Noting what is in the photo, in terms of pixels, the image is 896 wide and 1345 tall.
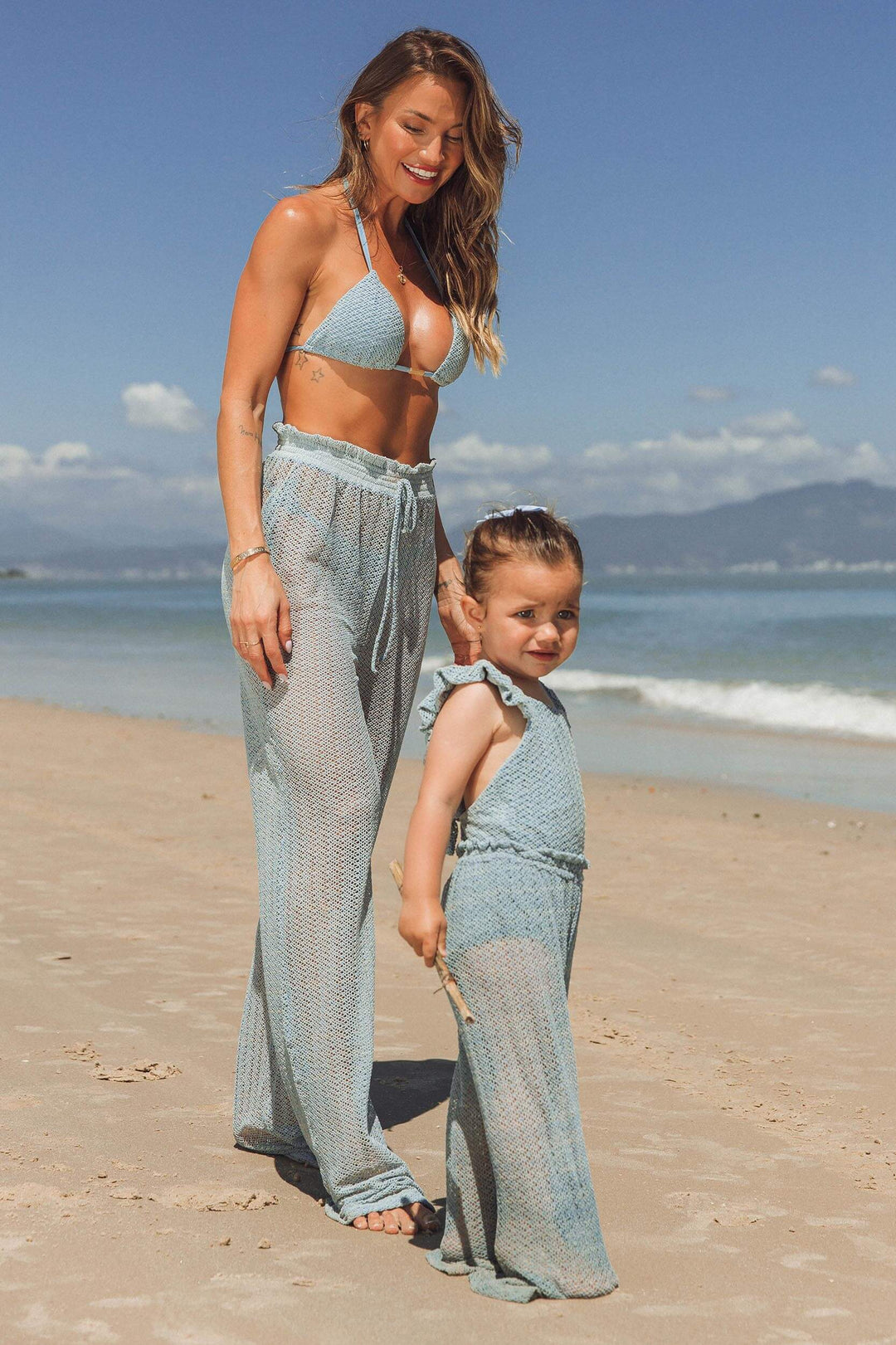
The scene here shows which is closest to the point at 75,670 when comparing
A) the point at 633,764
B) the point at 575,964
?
the point at 633,764

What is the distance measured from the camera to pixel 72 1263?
2385 millimetres

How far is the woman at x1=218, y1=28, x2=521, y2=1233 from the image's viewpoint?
266 centimetres

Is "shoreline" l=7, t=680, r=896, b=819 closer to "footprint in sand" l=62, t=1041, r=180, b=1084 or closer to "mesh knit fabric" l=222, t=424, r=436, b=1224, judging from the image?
"footprint in sand" l=62, t=1041, r=180, b=1084

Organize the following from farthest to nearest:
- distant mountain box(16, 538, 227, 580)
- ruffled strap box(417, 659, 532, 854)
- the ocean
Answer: distant mountain box(16, 538, 227, 580)
the ocean
ruffled strap box(417, 659, 532, 854)

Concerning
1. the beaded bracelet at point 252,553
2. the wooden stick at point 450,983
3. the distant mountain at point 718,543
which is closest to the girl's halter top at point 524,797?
the wooden stick at point 450,983

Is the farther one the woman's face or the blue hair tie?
the woman's face

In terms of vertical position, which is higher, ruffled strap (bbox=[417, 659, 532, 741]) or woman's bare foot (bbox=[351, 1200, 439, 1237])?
ruffled strap (bbox=[417, 659, 532, 741])

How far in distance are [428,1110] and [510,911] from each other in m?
1.34

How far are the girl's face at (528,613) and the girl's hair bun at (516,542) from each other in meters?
0.02

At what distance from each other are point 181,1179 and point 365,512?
1514 millimetres

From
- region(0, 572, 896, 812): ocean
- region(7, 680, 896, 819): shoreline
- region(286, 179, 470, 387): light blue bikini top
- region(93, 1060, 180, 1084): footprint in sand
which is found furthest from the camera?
region(0, 572, 896, 812): ocean

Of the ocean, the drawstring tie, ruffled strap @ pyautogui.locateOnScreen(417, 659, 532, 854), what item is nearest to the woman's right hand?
the drawstring tie

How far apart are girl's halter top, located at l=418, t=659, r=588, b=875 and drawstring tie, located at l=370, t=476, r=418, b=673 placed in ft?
1.26

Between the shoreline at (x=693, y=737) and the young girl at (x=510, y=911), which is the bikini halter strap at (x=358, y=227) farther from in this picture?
the shoreline at (x=693, y=737)
